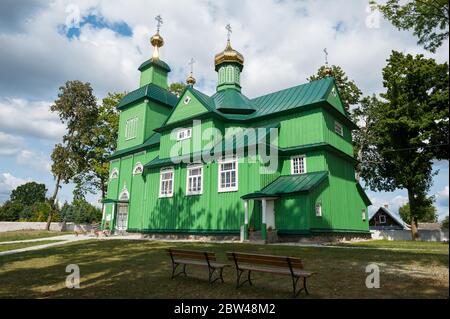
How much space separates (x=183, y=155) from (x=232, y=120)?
4.24 metres

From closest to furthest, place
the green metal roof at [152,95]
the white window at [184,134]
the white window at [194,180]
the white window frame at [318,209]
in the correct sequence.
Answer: the white window frame at [318,209], the white window at [194,180], the white window at [184,134], the green metal roof at [152,95]

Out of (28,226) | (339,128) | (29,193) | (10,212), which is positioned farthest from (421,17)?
(29,193)

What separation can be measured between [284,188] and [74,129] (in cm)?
2940

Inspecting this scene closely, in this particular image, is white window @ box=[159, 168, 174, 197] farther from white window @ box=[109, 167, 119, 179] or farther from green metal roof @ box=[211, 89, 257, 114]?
white window @ box=[109, 167, 119, 179]

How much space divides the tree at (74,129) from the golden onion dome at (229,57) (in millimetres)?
19126

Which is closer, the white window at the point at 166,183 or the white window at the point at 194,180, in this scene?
the white window at the point at 194,180

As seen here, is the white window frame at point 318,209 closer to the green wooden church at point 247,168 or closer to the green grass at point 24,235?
the green wooden church at point 247,168

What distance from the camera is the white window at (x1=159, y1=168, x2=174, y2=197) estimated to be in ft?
79.6

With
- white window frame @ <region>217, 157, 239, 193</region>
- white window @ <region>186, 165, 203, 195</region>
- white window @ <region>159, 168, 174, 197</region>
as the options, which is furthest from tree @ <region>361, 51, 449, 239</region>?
white window @ <region>159, 168, 174, 197</region>

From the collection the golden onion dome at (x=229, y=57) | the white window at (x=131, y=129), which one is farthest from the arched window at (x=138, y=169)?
the golden onion dome at (x=229, y=57)

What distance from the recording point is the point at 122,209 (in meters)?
29.7

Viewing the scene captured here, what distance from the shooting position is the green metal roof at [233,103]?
81.1ft

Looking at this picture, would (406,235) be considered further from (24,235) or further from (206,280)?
(24,235)
